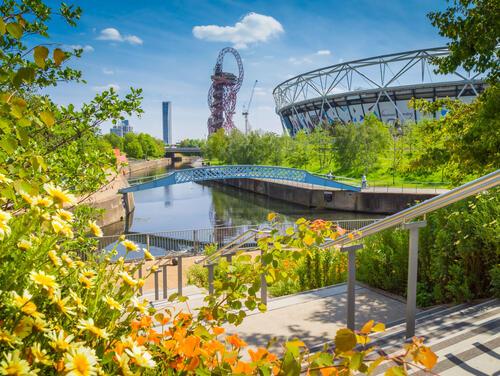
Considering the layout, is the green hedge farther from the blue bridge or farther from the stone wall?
the blue bridge

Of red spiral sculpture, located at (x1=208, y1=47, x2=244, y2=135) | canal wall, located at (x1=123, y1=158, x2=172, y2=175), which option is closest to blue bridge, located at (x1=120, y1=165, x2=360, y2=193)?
canal wall, located at (x1=123, y1=158, x2=172, y2=175)

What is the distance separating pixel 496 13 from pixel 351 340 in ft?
22.6

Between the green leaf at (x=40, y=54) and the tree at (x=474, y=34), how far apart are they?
682cm

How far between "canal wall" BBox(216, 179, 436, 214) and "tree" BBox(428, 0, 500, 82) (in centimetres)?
1837

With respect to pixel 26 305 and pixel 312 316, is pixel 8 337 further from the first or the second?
pixel 312 316

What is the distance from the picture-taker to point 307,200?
107ft

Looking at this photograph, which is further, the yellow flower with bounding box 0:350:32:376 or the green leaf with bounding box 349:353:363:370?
the green leaf with bounding box 349:353:363:370

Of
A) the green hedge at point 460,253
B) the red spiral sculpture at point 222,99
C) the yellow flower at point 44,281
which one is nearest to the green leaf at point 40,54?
the yellow flower at point 44,281

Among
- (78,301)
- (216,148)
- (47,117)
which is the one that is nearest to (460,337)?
(78,301)

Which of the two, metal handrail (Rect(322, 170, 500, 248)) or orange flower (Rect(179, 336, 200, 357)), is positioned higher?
metal handrail (Rect(322, 170, 500, 248))

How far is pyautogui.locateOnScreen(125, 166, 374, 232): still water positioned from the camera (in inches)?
1107

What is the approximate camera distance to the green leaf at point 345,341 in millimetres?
990

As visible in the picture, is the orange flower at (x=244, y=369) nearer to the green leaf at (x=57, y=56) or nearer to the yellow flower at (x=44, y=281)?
the yellow flower at (x=44, y=281)

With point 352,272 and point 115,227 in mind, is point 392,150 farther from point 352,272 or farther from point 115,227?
point 352,272
